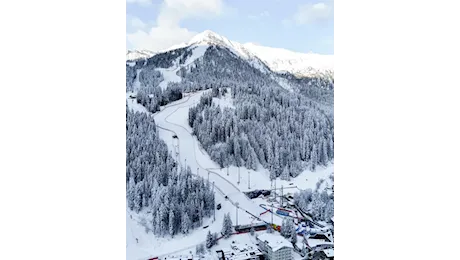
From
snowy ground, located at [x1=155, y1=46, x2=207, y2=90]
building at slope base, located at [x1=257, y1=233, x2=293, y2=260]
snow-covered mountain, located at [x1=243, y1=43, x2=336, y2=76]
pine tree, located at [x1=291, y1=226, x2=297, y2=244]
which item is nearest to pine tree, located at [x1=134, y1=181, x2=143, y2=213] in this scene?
snowy ground, located at [x1=155, y1=46, x2=207, y2=90]

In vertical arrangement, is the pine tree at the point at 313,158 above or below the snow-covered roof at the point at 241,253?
above

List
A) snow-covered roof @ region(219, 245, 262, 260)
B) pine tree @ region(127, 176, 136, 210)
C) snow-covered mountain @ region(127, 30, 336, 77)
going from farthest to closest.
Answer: snow-covered mountain @ region(127, 30, 336, 77) < snow-covered roof @ region(219, 245, 262, 260) < pine tree @ region(127, 176, 136, 210)

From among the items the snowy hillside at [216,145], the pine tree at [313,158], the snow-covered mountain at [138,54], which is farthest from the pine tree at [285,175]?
the snow-covered mountain at [138,54]

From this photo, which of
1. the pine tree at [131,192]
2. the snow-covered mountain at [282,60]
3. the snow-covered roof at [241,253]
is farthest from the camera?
the snow-covered mountain at [282,60]

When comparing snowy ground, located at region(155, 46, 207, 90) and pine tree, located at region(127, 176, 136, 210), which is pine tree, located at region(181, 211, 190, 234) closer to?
pine tree, located at region(127, 176, 136, 210)

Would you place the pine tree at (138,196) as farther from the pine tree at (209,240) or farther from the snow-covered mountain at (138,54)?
the snow-covered mountain at (138,54)

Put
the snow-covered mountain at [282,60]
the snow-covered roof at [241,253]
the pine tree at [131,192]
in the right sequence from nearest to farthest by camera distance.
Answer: the pine tree at [131,192] → the snow-covered roof at [241,253] → the snow-covered mountain at [282,60]
